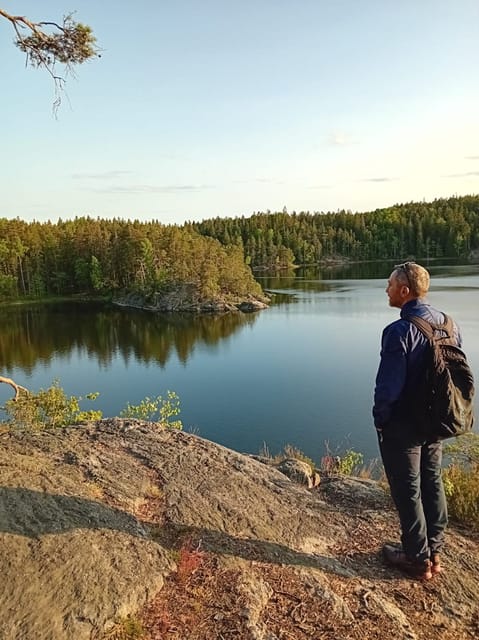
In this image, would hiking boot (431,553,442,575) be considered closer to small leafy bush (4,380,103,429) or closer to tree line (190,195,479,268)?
small leafy bush (4,380,103,429)

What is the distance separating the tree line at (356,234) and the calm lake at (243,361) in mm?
62756

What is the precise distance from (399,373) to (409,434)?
18.3 inches

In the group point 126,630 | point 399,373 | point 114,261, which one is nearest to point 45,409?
point 126,630

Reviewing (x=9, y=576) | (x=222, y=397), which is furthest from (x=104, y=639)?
(x=222, y=397)

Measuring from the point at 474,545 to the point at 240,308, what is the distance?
52.3 metres

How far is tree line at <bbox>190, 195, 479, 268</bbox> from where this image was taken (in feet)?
383

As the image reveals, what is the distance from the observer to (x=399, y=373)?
11.1 ft

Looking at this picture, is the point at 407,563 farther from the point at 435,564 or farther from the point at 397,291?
the point at 397,291

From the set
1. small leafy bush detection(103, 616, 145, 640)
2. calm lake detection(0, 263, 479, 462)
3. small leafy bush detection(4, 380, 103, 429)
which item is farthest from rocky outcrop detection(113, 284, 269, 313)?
small leafy bush detection(103, 616, 145, 640)

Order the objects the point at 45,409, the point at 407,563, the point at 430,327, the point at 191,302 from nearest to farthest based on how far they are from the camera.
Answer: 1. the point at 430,327
2. the point at 407,563
3. the point at 45,409
4. the point at 191,302

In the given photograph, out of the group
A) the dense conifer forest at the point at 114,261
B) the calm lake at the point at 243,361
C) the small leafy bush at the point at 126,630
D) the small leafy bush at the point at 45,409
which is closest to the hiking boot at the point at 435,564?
the small leafy bush at the point at 126,630

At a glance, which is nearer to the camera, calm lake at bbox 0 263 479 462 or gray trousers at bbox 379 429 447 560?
gray trousers at bbox 379 429 447 560

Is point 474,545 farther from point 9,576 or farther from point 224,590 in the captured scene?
point 9,576

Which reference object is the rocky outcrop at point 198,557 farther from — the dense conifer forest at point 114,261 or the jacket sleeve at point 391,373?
the dense conifer forest at point 114,261
